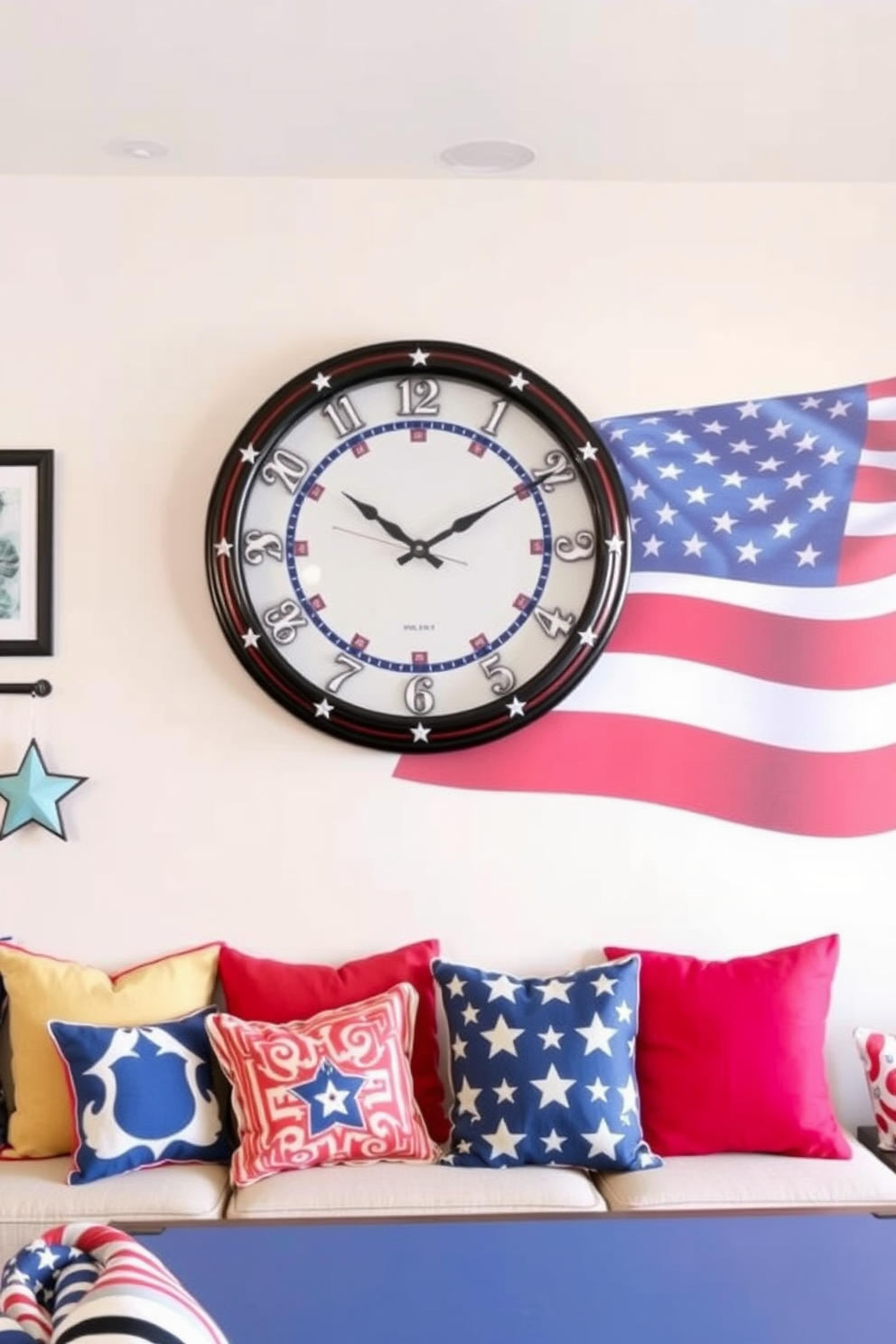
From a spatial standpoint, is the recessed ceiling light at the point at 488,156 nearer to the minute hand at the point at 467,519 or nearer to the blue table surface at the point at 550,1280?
the minute hand at the point at 467,519

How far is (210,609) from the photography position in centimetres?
335

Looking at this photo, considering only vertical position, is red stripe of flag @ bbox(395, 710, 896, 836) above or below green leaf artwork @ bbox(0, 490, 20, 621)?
below

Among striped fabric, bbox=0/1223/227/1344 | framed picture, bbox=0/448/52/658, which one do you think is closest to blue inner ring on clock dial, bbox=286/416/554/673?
framed picture, bbox=0/448/52/658

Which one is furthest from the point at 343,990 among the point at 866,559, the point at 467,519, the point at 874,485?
the point at 874,485

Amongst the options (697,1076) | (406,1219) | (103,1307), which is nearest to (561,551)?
(697,1076)

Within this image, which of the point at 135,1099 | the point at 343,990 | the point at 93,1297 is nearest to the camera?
the point at 93,1297

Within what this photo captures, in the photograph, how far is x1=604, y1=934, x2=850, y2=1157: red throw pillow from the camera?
3.05m

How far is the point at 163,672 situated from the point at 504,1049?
1.10m

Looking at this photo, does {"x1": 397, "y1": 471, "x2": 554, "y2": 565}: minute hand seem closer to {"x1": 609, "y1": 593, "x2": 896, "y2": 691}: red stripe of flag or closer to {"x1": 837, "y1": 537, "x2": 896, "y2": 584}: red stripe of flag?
{"x1": 609, "y1": 593, "x2": 896, "y2": 691}: red stripe of flag

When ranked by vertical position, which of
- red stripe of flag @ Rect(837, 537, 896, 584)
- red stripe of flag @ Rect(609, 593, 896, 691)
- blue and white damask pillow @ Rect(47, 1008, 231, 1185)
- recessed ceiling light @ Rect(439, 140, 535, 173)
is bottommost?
blue and white damask pillow @ Rect(47, 1008, 231, 1185)

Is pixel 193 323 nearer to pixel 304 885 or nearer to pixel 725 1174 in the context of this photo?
pixel 304 885

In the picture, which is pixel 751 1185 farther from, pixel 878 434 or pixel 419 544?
pixel 878 434

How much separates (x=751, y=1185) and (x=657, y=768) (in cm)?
90

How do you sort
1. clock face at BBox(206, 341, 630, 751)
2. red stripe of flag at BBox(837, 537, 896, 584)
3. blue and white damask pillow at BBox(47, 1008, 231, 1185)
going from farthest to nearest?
1. red stripe of flag at BBox(837, 537, 896, 584)
2. clock face at BBox(206, 341, 630, 751)
3. blue and white damask pillow at BBox(47, 1008, 231, 1185)
